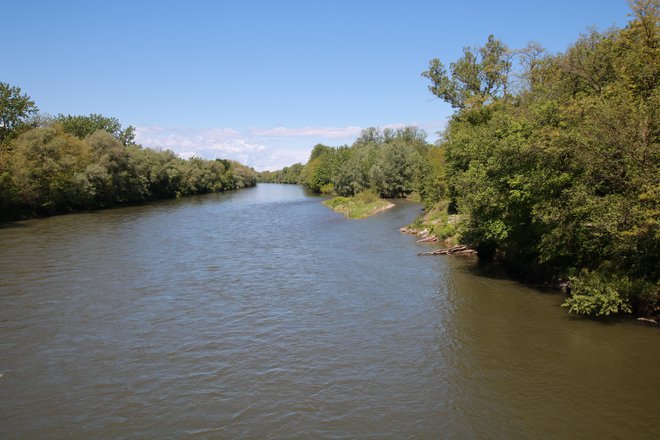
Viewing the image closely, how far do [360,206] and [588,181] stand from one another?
48997mm

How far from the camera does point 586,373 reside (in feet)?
50.0

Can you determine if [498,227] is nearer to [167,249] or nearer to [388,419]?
[388,419]

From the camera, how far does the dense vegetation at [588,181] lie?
726 inches

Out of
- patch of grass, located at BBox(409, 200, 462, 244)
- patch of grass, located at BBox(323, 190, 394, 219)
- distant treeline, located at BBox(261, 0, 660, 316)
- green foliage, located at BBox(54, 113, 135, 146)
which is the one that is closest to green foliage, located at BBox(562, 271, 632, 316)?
distant treeline, located at BBox(261, 0, 660, 316)

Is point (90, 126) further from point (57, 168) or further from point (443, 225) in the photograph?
point (443, 225)

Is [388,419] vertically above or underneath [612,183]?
underneath

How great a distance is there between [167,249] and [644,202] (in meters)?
30.2

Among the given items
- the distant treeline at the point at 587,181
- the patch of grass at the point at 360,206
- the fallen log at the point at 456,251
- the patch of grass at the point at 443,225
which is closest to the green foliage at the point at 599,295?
the distant treeline at the point at 587,181

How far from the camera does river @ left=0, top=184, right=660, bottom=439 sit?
12633 mm

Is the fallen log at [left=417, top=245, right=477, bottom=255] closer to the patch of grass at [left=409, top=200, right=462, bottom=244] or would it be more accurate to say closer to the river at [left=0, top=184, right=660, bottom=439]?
the patch of grass at [left=409, top=200, right=462, bottom=244]

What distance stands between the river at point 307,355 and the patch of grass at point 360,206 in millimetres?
32412

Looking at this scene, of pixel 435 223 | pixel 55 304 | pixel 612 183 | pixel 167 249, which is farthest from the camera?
pixel 435 223

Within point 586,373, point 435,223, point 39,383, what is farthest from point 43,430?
point 435,223

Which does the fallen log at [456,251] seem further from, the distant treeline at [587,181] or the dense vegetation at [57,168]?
the dense vegetation at [57,168]
